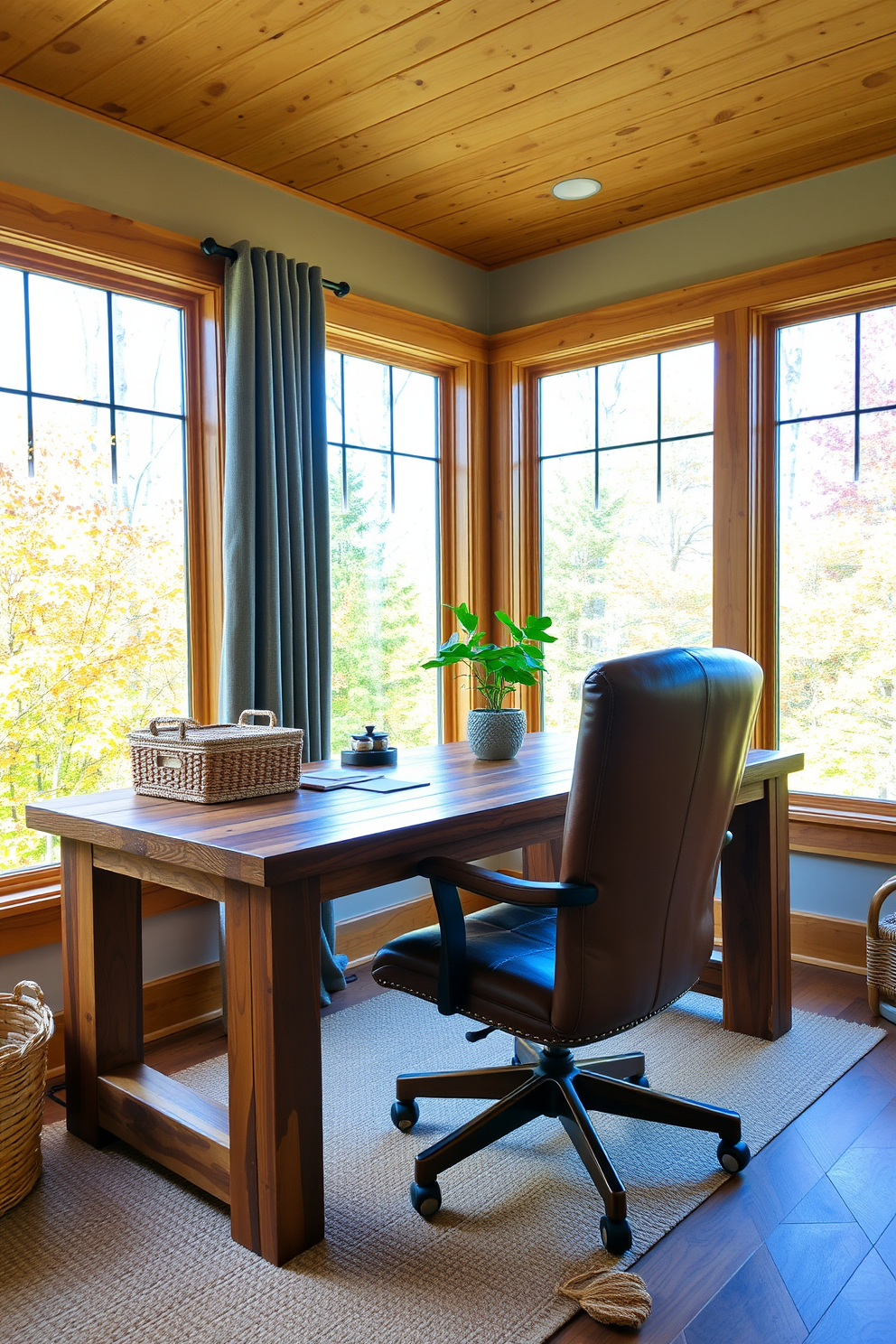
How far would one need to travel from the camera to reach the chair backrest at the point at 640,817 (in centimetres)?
160

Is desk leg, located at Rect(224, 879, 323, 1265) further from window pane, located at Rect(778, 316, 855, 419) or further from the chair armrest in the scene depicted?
window pane, located at Rect(778, 316, 855, 419)

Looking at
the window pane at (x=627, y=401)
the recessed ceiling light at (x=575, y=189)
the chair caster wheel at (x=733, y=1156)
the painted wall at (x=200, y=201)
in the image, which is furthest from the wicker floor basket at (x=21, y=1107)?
the recessed ceiling light at (x=575, y=189)

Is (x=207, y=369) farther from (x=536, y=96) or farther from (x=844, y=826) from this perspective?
(x=844, y=826)

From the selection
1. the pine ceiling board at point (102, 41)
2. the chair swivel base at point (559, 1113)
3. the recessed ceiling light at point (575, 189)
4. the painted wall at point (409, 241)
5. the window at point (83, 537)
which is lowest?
the chair swivel base at point (559, 1113)

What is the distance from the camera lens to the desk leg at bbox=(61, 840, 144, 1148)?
2.07m

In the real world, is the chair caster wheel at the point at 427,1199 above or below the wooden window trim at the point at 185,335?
below

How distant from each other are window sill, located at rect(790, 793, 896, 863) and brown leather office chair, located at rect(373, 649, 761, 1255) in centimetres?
139

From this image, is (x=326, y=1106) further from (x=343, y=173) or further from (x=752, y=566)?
(x=343, y=173)

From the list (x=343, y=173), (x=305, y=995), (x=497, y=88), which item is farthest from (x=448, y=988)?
(x=343, y=173)

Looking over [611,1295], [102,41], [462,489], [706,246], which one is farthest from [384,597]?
[611,1295]

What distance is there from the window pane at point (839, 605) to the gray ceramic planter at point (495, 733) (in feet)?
3.94

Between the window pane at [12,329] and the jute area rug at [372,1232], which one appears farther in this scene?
the window pane at [12,329]

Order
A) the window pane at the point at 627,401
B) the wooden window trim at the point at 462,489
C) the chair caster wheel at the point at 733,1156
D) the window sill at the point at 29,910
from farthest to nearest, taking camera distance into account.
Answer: the wooden window trim at the point at 462,489, the window pane at the point at 627,401, the window sill at the point at 29,910, the chair caster wheel at the point at 733,1156

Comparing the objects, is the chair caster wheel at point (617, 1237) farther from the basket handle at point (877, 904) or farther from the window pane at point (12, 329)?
the window pane at point (12, 329)
